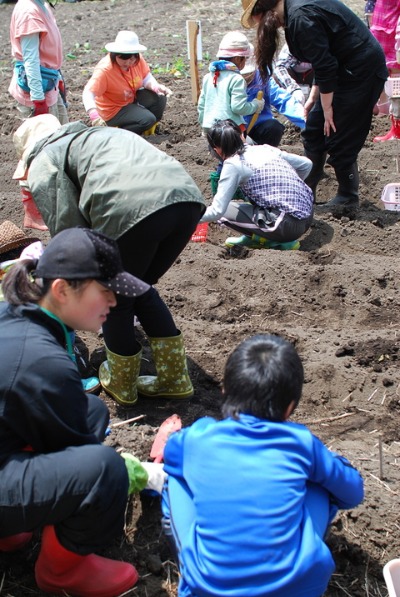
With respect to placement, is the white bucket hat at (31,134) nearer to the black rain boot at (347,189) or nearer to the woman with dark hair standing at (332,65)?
the woman with dark hair standing at (332,65)

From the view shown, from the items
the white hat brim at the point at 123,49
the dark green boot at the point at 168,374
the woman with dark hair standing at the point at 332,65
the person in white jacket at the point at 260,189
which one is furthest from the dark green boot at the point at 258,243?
the white hat brim at the point at 123,49

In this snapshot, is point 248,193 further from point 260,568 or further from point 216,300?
point 260,568

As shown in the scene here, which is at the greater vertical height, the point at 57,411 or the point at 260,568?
the point at 57,411

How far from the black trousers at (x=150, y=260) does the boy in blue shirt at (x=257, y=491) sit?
1073 mm

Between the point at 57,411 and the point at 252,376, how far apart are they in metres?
0.62

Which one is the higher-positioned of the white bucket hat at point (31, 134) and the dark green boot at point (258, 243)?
the white bucket hat at point (31, 134)

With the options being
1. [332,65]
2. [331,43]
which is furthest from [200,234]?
[331,43]

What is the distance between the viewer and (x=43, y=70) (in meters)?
6.63

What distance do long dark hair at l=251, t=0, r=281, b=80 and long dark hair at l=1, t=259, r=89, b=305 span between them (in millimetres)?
3553

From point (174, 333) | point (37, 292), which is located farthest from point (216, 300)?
point (37, 292)

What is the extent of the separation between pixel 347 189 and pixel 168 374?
3.15m

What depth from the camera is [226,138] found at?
5.21 m

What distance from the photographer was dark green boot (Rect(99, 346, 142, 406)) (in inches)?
144

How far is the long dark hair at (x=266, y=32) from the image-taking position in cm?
530
